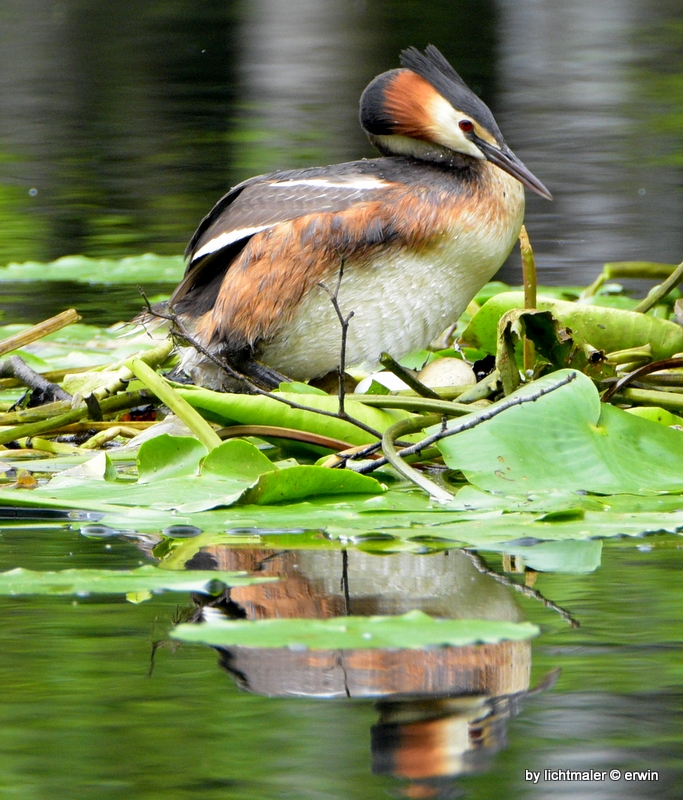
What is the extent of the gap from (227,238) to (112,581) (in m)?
1.85

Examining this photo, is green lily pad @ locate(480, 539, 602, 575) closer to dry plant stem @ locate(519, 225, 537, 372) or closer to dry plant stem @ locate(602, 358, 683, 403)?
dry plant stem @ locate(602, 358, 683, 403)

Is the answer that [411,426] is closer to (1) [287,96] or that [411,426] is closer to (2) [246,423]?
(2) [246,423]

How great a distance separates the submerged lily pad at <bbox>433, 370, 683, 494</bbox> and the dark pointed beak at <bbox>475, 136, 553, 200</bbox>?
1.07 m

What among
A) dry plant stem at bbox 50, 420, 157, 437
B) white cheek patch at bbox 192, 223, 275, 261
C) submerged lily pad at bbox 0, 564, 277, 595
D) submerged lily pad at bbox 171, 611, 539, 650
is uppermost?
submerged lily pad at bbox 171, 611, 539, 650

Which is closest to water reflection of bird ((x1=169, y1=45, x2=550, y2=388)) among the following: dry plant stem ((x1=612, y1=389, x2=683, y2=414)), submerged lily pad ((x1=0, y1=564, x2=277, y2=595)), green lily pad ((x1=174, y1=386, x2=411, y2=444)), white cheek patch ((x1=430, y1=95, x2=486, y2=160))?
white cheek patch ((x1=430, y1=95, x2=486, y2=160))

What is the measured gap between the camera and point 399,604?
2004 mm

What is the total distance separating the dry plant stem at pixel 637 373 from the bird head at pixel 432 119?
2.32 feet

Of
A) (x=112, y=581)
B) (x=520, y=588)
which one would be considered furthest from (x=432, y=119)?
(x=112, y=581)

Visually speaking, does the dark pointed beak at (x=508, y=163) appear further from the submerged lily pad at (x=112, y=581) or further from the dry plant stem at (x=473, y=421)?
the submerged lily pad at (x=112, y=581)

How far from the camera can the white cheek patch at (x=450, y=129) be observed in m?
3.82

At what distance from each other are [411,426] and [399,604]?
98cm

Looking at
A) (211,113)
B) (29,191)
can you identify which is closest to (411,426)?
(29,191)

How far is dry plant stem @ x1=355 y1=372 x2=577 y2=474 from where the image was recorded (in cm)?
270

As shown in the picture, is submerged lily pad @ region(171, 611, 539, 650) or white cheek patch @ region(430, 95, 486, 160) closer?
submerged lily pad @ region(171, 611, 539, 650)
